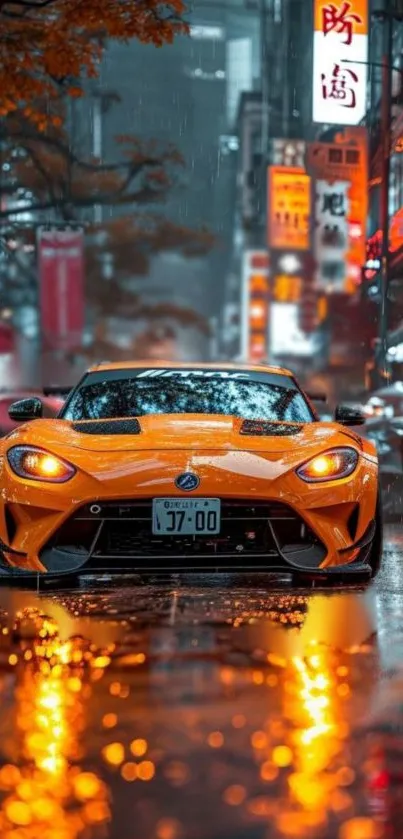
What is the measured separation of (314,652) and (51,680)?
938 mm

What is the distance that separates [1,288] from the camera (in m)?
43.5

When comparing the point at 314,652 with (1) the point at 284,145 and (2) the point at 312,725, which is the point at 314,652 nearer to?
(2) the point at 312,725

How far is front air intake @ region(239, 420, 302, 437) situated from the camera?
5816 mm

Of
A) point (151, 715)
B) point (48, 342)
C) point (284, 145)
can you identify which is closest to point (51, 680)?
point (151, 715)

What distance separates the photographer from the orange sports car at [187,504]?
534 centimetres

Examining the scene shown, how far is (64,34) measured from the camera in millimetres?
12602

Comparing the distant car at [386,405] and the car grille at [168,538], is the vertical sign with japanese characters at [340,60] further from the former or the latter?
the car grille at [168,538]

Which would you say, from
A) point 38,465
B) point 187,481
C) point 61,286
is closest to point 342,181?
point 61,286

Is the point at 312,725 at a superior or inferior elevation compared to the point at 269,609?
superior

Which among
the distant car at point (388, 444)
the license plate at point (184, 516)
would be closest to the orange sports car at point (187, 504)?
the license plate at point (184, 516)

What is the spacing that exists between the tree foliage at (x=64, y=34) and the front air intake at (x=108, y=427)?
21.8 ft

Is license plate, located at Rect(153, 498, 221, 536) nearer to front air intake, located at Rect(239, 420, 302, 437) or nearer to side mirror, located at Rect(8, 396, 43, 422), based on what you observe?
front air intake, located at Rect(239, 420, 302, 437)

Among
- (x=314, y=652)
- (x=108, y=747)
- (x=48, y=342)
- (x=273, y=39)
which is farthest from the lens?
(x=273, y=39)

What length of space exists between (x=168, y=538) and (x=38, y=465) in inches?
26.2
